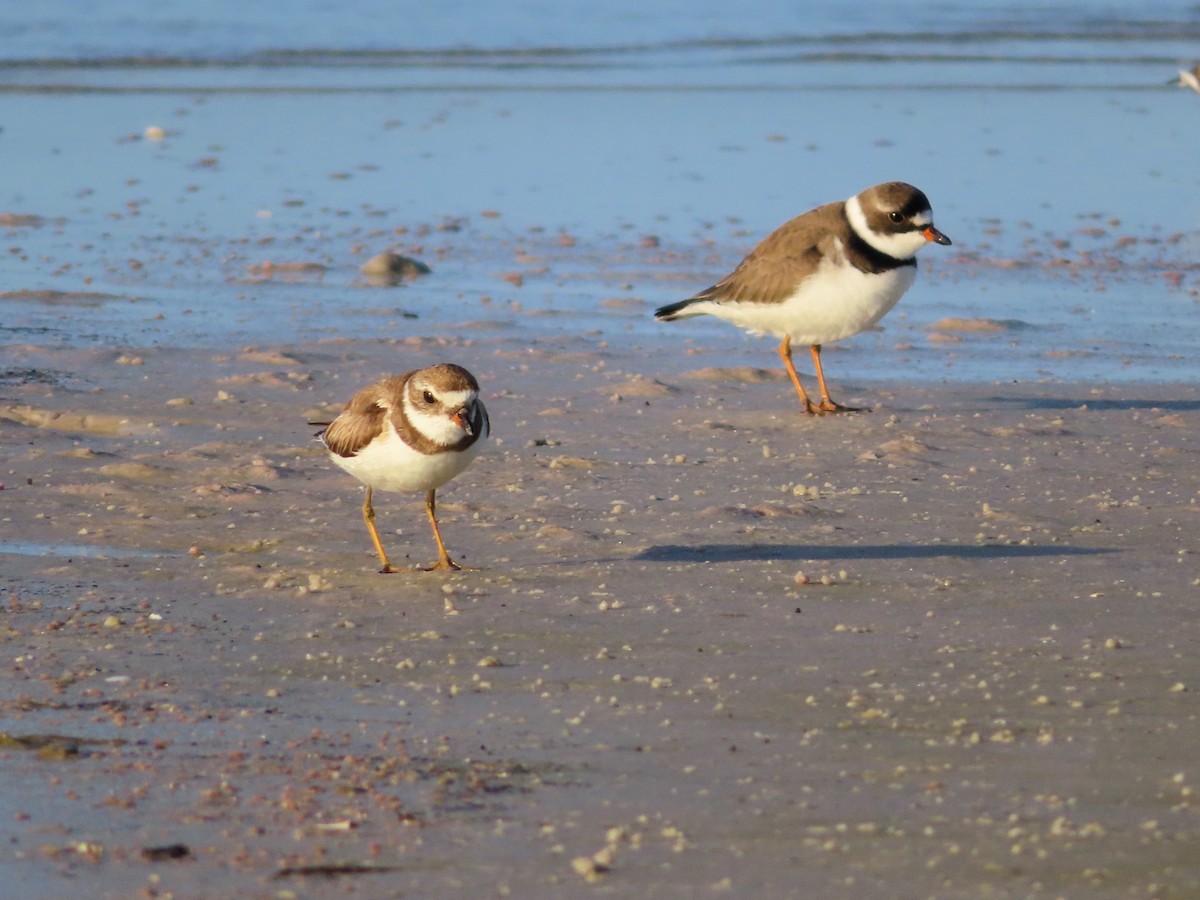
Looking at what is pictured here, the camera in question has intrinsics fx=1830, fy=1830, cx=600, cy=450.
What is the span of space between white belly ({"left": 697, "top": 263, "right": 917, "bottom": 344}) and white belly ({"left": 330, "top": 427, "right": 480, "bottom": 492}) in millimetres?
3233

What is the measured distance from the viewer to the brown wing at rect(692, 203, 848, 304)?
28.7 ft

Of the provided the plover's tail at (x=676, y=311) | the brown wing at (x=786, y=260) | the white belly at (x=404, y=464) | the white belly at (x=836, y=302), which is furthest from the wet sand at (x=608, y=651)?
the plover's tail at (x=676, y=311)

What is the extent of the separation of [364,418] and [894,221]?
3.64 meters

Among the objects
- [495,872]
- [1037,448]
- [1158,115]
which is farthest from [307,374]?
[1158,115]

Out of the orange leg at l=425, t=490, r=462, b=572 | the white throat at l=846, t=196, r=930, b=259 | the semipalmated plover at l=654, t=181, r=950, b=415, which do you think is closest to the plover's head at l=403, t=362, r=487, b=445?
the orange leg at l=425, t=490, r=462, b=572

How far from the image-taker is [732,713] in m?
4.51

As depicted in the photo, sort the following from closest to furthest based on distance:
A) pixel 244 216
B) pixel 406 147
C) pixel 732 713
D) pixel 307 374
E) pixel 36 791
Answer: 1. pixel 36 791
2. pixel 732 713
3. pixel 307 374
4. pixel 244 216
5. pixel 406 147

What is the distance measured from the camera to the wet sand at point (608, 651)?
12.0 feet

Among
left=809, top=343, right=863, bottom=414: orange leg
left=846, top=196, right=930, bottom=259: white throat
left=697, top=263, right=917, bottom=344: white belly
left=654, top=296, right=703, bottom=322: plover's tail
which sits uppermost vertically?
left=654, top=296, right=703, bottom=322: plover's tail

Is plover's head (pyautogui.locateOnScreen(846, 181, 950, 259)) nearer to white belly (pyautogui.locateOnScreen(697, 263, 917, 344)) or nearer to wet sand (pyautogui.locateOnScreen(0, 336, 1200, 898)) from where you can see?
white belly (pyautogui.locateOnScreen(697, 263, 917, 344))

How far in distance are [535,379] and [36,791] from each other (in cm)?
510

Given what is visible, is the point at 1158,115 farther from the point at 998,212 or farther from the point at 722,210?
the point at 722,210

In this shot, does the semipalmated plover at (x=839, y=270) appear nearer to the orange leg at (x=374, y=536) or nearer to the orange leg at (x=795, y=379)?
the orange leg at (x=795, y=379)

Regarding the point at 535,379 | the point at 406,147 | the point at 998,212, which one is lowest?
the point at 535,379
